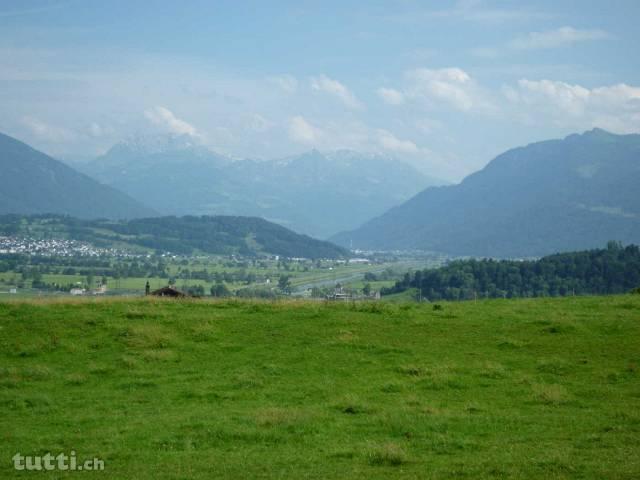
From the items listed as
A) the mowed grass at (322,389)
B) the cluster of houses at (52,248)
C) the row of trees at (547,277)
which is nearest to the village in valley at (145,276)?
the cluster of houses at (52,248)

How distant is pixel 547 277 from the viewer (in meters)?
69.2

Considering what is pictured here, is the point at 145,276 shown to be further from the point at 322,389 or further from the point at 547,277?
the point at 322,389

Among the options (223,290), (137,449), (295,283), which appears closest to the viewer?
(137,449)

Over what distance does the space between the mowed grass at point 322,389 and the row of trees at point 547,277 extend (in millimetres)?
36718

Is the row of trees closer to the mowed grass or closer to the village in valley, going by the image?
the village in valley

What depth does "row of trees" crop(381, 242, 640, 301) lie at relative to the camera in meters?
67.5

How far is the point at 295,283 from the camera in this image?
11169cm

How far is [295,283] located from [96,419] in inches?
3709

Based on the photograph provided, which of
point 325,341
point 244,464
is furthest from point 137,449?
point 325,341

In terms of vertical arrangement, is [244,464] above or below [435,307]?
below

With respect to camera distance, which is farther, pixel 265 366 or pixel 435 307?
pixel 435 307

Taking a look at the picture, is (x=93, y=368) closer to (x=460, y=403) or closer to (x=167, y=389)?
(x=167, y=389)

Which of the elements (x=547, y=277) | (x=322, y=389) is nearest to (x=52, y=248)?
(x=547, y=277)

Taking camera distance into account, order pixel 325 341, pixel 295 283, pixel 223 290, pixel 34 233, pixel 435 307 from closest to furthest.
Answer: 1. pixel 325 341
2. pixel 435 307
3. pixel 223 290
4. pixel 295 283
5. pixel 34 233
